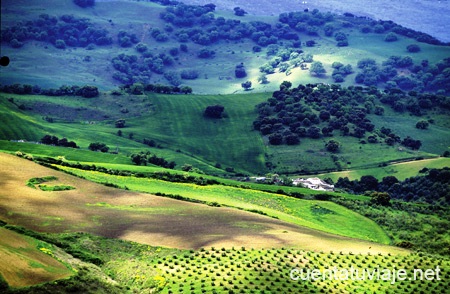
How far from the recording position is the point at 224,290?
8225cm

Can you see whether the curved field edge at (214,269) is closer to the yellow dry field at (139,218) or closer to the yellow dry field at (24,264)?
the yellow dry field at (24,264)

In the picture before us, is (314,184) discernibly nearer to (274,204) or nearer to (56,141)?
(274,204)

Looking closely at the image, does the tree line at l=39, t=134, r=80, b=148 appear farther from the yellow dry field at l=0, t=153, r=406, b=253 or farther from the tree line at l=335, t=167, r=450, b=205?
the tree line at l=335, t=167, r=450, b=205

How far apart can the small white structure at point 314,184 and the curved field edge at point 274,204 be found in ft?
110

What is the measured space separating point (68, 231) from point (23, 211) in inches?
296

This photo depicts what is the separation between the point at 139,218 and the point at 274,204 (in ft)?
125

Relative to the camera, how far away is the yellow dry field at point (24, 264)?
7419 centimetres

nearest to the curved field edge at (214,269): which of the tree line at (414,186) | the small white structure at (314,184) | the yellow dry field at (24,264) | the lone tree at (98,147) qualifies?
the yellow dry field at (24,264)

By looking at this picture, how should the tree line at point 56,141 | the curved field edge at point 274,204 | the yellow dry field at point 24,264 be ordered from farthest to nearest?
the tree line at point 56,141 → the curved field edge at point 274,204 → the yellow dry field at point 24,264

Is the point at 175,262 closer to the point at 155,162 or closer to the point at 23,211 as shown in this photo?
the point at 23,211

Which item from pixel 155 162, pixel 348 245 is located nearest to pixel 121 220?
pixel 348 245

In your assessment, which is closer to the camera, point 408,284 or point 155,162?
point 408,284

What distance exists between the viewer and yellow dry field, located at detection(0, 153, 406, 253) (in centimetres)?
9894

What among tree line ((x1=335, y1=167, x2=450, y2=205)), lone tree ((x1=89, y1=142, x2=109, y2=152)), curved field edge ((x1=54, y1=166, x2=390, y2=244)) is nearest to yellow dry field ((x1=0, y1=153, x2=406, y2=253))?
curved field edge ((x1=54, y1=166, x2=390, y2=244))
